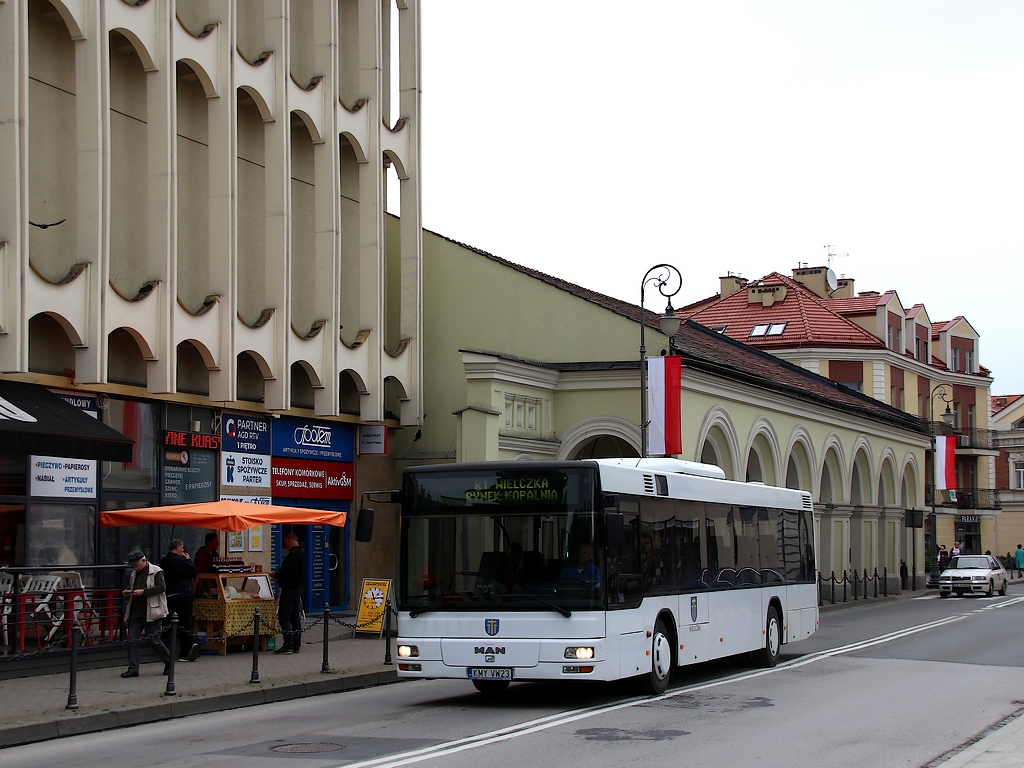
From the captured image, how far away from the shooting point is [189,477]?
78.3 feet

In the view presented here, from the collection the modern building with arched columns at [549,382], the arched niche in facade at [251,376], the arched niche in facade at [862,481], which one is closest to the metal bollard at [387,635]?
the arched niche in facade at [251,376]

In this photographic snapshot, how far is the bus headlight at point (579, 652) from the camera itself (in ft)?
45.7

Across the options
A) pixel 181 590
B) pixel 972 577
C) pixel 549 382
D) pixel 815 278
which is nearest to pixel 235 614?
pixel 181 590

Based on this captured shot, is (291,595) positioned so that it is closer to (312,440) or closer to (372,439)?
(312,440)

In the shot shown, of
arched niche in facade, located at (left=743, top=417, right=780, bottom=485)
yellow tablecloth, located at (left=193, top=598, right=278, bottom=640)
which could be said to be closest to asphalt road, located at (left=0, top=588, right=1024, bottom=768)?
yellow tablecloth, located at (left=193, top=598, right=278, bottom=640)

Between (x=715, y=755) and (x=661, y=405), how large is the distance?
18116 mm

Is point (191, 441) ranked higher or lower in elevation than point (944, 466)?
lower

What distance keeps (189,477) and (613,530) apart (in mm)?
11972

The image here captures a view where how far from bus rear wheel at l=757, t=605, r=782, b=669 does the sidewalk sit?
18.2ft

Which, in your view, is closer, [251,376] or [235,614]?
[235,614]

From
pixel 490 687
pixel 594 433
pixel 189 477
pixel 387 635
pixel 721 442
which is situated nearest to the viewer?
pixel 490 687

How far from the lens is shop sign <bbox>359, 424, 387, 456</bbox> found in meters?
29.2

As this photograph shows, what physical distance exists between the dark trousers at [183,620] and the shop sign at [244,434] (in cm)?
617

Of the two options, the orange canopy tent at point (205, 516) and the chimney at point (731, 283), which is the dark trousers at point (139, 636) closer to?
the orange canopy tent at point (205, 516)
